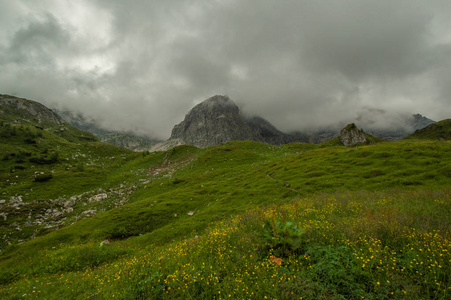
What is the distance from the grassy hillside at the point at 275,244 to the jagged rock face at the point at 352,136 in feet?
147

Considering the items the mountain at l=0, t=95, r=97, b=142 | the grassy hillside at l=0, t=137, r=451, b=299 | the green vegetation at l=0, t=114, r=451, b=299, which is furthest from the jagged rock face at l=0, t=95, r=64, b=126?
the grassy hillside at l=0, t=137, r=451, b=299

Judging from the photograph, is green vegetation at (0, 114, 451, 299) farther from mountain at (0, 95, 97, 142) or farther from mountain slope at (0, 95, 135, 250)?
mountain at (0, 95, 97, 142)

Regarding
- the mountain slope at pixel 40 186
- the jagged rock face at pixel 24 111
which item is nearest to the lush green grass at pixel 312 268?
the mountain slope at pixel 40 186

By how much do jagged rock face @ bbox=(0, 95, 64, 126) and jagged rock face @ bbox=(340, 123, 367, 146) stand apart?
9769 inches

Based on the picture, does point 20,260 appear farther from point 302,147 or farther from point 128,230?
point 302,147

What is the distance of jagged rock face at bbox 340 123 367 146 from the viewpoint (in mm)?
76919

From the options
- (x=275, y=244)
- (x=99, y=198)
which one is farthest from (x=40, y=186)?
(x=275, y=244)

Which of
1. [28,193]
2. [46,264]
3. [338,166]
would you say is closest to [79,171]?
[28,193]

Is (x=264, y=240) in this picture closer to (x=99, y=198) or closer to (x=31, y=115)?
(x=99, y=198)

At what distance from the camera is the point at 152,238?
21094 mm

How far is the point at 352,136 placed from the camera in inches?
3108

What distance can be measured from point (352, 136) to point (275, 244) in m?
90.0

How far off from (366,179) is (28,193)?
74.8 meters

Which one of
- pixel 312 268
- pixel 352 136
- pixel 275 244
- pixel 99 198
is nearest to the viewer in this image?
pixel 312 268
